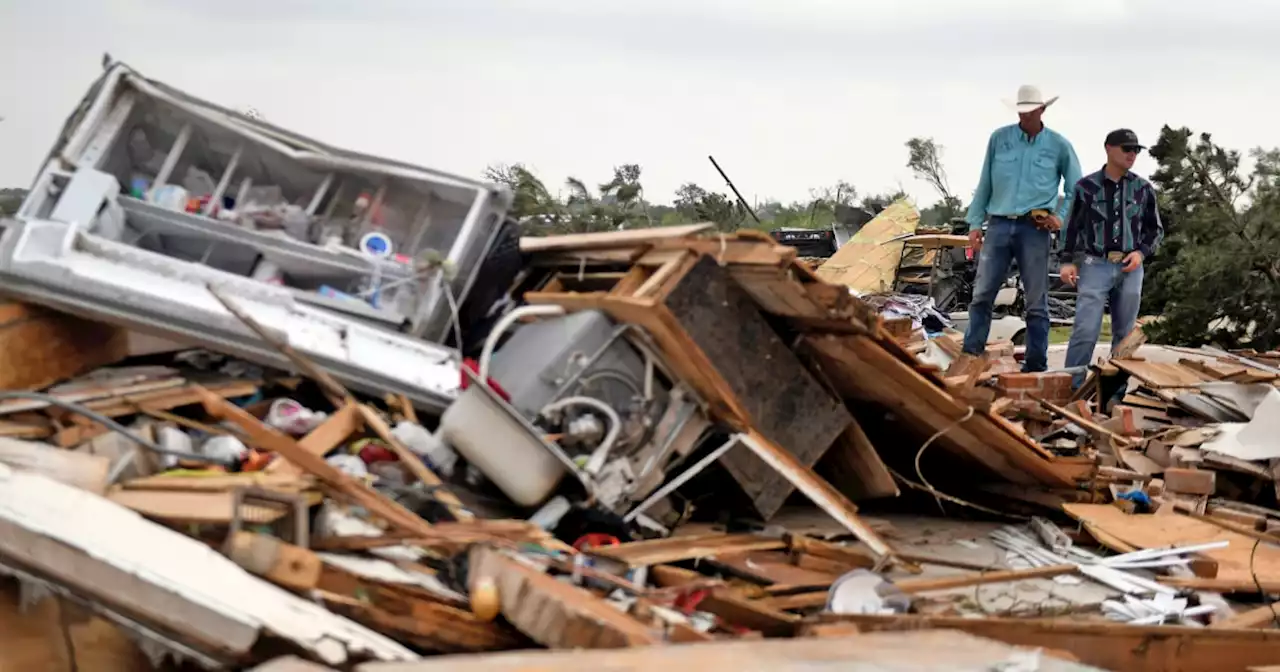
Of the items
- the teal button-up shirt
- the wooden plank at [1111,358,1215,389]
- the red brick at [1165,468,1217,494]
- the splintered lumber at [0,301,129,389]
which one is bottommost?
the splintered lumber at [0,301,129,389]

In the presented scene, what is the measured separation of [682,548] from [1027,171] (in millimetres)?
3651

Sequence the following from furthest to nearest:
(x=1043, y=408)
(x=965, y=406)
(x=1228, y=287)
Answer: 1. (x=1228, y=287)
2. (x=1043, y=408)
3. (x=965, y=406)

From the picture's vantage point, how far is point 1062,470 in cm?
455

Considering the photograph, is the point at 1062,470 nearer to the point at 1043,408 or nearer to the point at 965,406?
the point at 965,406

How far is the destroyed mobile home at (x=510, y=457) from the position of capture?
2402 mm

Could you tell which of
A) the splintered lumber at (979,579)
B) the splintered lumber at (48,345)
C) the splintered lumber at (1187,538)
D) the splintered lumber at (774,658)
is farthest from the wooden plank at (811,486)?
the splintered lumber at (48,345)

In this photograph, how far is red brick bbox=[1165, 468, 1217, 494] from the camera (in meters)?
4.80

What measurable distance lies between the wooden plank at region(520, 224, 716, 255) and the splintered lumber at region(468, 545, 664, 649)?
1685mm

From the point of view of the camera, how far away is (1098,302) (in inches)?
253

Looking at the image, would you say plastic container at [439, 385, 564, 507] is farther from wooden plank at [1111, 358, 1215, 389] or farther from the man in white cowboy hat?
wooden plank at [1111, 358, 1215, 389]

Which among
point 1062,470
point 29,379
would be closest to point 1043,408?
point 1062,470

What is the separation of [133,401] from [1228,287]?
7.88 metres

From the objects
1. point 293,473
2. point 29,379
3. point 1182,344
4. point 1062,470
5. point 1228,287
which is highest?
point 1228,287

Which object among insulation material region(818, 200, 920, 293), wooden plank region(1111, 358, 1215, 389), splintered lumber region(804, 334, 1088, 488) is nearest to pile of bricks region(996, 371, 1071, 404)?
wooden plank region(1111, 358, 1215, 389)
